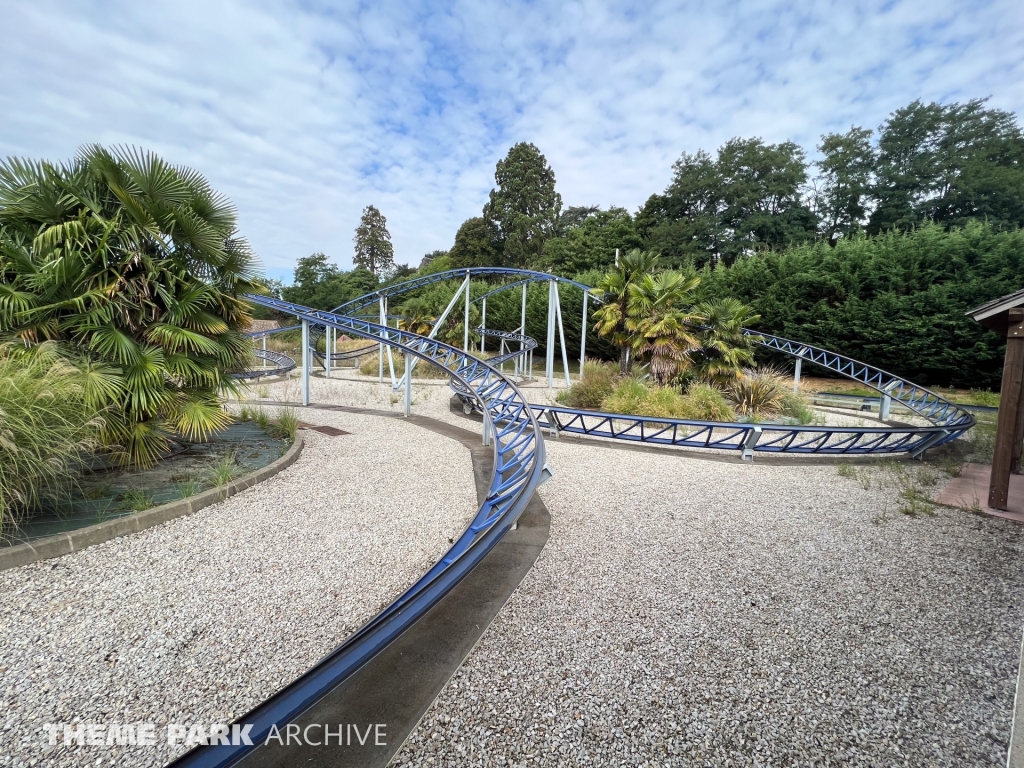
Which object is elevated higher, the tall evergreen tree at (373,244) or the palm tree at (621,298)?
the tall evergreen tree at (373,244)

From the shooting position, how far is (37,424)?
363 cm

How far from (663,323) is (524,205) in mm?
34179

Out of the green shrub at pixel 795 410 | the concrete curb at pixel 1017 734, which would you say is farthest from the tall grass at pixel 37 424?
the green shrub at pixel 795 410

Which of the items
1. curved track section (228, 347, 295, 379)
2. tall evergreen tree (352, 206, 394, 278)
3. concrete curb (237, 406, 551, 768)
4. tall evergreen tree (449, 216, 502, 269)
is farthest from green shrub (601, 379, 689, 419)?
tall evergreen tree (352, 206, 394, 278)

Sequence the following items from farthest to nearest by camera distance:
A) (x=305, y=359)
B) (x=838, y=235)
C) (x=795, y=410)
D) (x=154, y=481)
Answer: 1. (x=838, y=235)
2. (x=305, y=359)
3. (x=795, y=410)
4. (x=154, y=481)

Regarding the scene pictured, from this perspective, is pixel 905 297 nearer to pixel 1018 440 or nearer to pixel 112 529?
pixel 1018 440

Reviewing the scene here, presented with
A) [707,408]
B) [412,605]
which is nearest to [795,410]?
[707,408]

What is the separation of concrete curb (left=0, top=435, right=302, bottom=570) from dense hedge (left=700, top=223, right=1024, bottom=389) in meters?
18.1

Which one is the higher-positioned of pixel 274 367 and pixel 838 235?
pixel 838 235

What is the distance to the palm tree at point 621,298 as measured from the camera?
40.9 feet

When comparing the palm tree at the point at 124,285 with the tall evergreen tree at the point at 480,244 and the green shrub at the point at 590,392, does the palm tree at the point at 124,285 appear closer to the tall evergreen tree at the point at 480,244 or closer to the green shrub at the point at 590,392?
the green shrub at the point at 590,392

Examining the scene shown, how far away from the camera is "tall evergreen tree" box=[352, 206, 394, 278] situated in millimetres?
52219

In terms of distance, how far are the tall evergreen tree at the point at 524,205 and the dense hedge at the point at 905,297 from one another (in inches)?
967

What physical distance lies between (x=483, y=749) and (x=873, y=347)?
19.7 m
